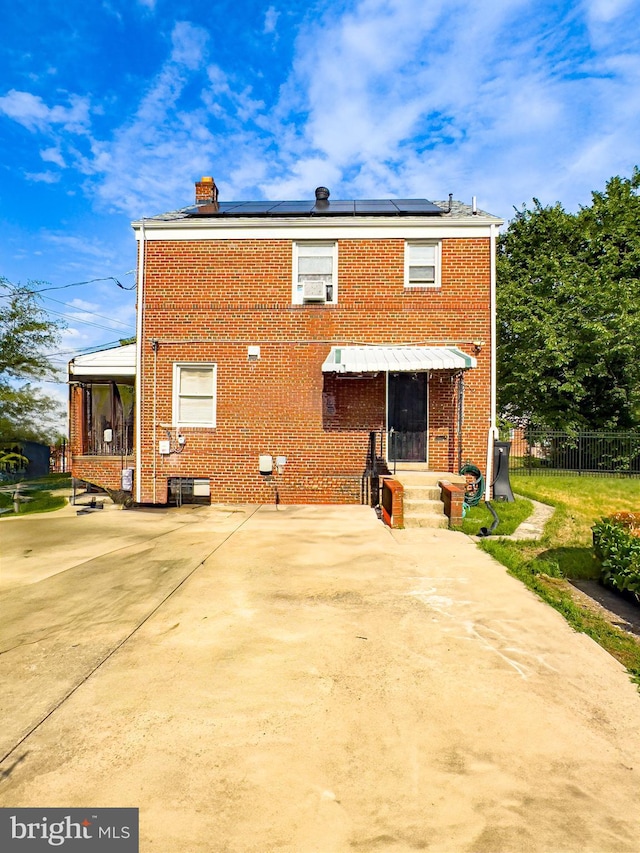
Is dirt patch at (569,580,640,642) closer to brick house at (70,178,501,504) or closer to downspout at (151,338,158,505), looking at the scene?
brick house at (70,178,501,504)

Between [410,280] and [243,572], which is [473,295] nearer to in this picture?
[410,280]

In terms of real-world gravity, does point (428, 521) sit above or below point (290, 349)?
below

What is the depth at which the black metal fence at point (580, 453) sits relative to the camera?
16.4m

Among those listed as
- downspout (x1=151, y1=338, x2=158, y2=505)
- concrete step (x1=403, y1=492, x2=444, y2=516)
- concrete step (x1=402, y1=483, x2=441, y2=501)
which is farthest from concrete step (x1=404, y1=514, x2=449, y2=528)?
downspout (x1=151, y1=338, x2=158, y2=505)

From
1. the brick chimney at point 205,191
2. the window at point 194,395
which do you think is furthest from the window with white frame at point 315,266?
the brick chimney at point 205,191

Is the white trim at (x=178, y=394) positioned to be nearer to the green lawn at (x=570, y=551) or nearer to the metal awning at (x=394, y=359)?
the metal awning at (x=394, y=359)

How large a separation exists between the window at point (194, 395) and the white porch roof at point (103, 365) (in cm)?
136

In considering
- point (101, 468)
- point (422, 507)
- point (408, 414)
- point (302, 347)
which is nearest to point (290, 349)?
point (302, 347)

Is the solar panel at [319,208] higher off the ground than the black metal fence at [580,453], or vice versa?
the solar panel at [319,208]

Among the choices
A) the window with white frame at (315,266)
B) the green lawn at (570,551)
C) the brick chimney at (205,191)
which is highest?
the brick chimney at (205,191)

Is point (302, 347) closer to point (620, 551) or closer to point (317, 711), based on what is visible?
point (620, 551)

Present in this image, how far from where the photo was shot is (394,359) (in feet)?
31.1

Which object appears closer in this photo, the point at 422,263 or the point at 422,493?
the point at 422,493

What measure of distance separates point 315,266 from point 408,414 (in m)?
4.18
